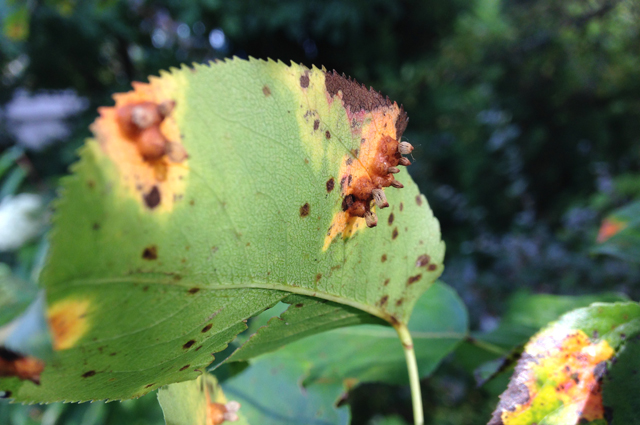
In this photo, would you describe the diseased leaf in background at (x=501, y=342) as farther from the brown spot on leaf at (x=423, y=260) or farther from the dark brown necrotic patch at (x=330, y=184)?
the dark brown necrotic patch at (x=330, y=184)

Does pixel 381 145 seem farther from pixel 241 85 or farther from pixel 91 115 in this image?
pixel 91 115

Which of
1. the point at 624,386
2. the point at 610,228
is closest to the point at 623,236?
the point at 610,228

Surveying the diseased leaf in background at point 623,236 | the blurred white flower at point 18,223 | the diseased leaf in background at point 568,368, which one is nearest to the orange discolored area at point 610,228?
the diseased leaf in background at point 623,236

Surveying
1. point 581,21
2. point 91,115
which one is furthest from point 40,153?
point 581,21

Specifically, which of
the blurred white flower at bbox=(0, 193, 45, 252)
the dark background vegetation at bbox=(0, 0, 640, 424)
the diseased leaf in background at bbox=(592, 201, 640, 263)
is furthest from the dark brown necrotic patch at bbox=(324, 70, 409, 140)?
the dark background vegetation at bbox=(0, 0, 640, 424)

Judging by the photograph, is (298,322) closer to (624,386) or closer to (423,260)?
(423,260)

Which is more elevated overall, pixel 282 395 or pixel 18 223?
pixel 18 223

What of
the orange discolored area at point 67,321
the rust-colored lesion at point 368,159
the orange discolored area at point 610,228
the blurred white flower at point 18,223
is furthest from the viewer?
the blurred white flower at point 18,223
